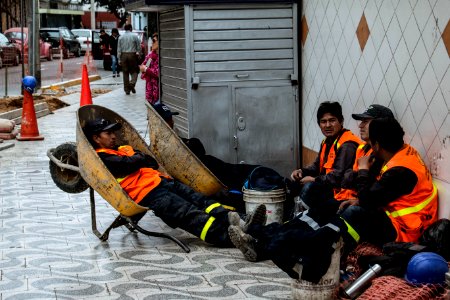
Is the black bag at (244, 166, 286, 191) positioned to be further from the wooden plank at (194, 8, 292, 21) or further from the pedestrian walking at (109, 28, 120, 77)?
the pedestrian walking at (109, 28, 120, 77)

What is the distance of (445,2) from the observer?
558 centimetres

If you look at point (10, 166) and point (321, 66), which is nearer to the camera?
point (321, 66)

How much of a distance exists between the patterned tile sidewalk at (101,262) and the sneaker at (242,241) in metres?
0.08

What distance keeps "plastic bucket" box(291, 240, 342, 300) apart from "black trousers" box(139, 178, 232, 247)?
5.19ft

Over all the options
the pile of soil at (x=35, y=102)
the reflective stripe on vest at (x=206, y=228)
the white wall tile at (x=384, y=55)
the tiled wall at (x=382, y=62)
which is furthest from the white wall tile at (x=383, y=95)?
the pile of soil at (x=35, y=102)

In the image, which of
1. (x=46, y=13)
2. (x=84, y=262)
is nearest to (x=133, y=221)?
(x=84, y=262)

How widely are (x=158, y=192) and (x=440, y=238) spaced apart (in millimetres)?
2467

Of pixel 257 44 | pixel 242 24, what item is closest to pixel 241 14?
pixel 242 24

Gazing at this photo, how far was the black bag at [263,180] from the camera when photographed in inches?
285

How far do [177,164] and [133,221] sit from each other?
0.79 meters

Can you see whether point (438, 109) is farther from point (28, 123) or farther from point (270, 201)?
point (28, 123)

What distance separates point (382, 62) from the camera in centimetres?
664

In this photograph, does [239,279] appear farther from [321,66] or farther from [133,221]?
[321,66]

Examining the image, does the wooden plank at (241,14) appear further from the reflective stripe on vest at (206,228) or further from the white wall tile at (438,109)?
the white wall tile at (438,109)
